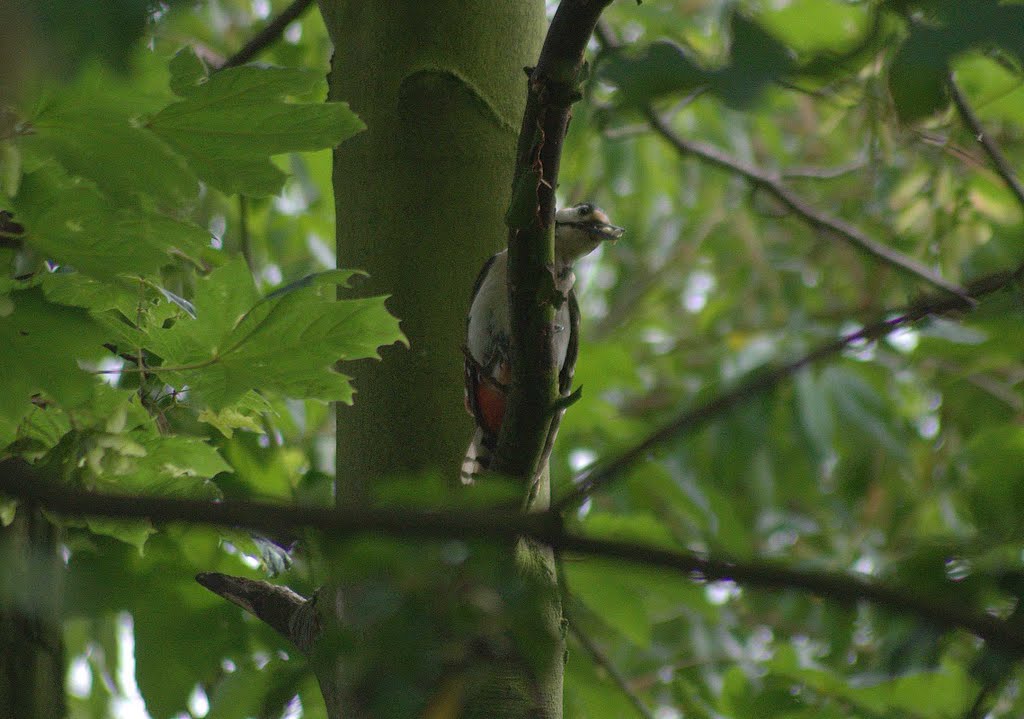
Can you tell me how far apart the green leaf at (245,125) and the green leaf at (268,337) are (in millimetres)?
147

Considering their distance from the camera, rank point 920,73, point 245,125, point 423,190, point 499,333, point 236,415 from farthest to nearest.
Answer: point 499,333
point 423,190
point 236,415
point 245,125
point 920,73

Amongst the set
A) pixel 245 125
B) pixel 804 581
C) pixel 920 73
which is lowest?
pixel 804 581

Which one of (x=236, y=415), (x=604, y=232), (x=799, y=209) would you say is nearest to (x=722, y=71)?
(x=236, y=415)

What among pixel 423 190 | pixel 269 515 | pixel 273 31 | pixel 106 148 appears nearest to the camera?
pixel 269 515

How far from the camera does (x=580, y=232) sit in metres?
2.93

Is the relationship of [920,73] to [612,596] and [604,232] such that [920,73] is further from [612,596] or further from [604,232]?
[604,232]

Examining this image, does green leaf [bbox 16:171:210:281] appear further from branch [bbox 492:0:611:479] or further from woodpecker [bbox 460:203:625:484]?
woodpecker [bbox 460:203:625:484]

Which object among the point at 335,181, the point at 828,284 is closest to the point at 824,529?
the point at 828,284

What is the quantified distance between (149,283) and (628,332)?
4.81 m

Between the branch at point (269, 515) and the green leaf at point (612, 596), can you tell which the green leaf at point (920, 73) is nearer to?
the branch at point (269, 515)

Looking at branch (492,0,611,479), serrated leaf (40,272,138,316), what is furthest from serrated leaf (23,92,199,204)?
branch (492,0,611,479)

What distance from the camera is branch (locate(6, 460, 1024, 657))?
2.06 ft

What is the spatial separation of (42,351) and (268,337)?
0.28 metres

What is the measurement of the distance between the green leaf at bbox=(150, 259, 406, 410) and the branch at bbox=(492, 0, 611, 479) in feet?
0.62
